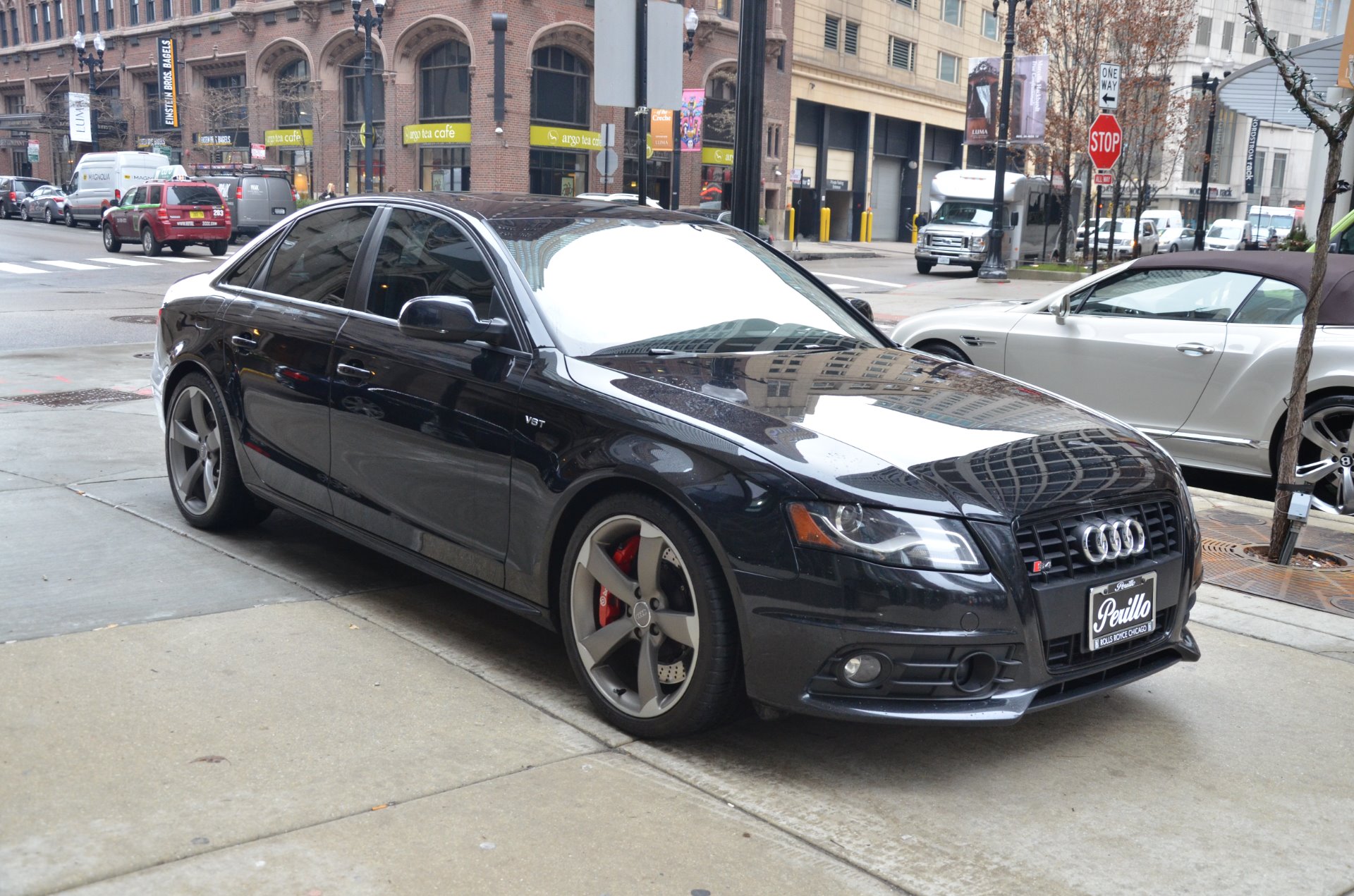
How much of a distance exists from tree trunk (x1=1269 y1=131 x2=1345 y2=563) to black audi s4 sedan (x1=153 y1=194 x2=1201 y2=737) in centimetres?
226

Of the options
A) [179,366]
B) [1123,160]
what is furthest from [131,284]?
[1123,160]

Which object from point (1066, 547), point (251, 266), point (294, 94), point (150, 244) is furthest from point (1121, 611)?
point (294, 94)

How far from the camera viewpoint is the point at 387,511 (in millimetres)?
4703

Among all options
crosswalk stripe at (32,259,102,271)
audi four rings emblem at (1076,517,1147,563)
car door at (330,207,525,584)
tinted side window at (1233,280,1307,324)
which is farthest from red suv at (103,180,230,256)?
audi four rings emblem at (1076,517,1147,563)

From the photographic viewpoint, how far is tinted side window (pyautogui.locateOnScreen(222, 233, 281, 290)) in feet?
19.0

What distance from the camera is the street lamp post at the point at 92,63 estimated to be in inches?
2361

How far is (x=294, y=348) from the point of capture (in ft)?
17.0

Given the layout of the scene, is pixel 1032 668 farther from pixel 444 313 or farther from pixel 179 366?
pixel 179 366

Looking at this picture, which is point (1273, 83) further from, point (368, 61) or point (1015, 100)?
point (368, 61)

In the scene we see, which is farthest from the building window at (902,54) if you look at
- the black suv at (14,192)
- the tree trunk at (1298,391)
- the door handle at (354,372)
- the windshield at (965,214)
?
the door handle at (354,372)

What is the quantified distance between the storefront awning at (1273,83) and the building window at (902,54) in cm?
3914

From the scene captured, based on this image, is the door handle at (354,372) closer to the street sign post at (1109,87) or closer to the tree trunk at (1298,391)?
the tree trunk at (1298,391)

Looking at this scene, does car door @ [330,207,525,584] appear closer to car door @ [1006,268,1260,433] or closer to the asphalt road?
car door @ [1006,268,1260,433]

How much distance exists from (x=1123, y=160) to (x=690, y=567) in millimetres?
33403
